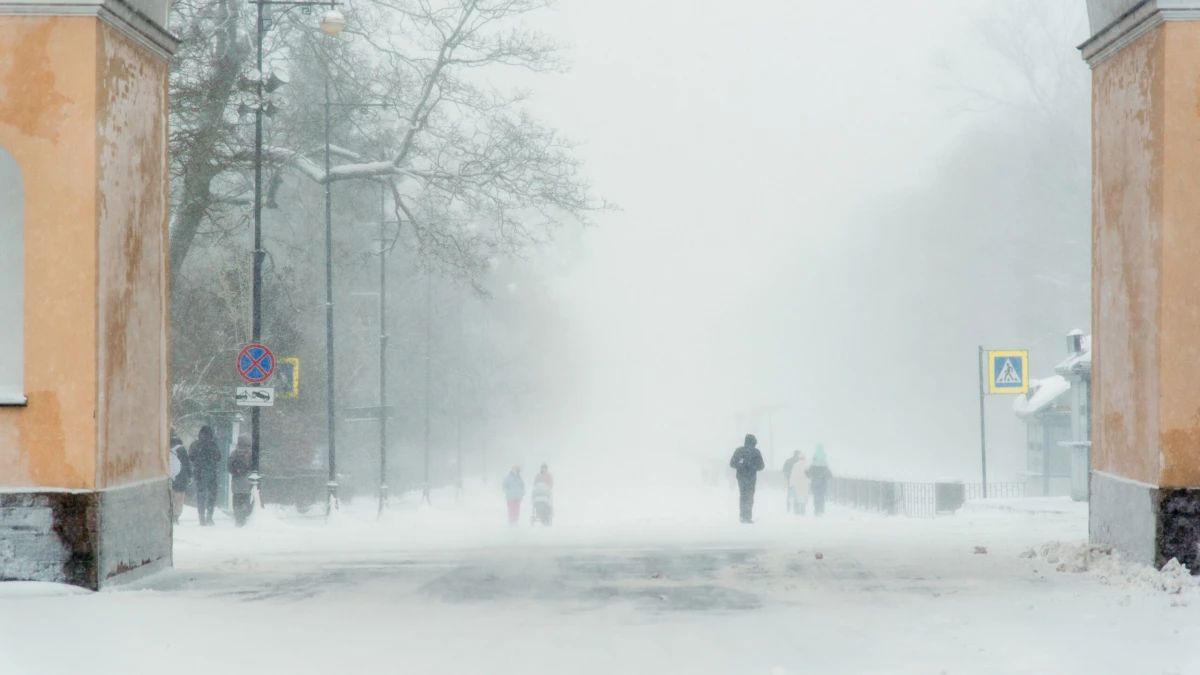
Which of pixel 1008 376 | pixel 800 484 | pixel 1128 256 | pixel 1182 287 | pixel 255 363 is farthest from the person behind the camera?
pixel 800 484

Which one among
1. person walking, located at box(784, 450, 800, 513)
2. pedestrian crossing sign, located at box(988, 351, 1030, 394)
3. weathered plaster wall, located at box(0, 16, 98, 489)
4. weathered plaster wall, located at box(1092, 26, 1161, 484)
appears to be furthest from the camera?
person walking, located at box(784, 450, 800, 513)

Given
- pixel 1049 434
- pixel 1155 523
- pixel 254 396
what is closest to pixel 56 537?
pixel 1155 523

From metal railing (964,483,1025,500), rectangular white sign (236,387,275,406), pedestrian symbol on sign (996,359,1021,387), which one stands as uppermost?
pedestrian symbol on sign (996,359,1021,387)

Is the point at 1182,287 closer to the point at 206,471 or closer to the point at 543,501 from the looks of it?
the point at 206,471

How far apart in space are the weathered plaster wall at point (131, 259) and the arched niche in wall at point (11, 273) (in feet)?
2.19

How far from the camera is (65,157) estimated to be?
36.2 feet

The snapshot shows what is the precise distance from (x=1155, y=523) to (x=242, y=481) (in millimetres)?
18283

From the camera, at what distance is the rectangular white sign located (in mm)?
22703

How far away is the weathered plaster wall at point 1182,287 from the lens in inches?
445

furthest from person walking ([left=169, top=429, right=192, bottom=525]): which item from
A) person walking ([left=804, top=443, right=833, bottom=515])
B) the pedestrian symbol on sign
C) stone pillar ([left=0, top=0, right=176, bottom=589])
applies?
the pedestrian symbol on sign

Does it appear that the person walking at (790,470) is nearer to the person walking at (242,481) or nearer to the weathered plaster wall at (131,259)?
the person walking at (242,481)

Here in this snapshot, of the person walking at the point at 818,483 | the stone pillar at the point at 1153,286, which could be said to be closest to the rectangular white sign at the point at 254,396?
the stone pillar at the point at 1153,286

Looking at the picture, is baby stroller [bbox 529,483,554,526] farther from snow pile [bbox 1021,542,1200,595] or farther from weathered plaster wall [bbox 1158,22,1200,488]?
weathered plaster wall [bbox 1158,22,1200,488]

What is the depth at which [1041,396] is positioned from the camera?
37.5 metres
